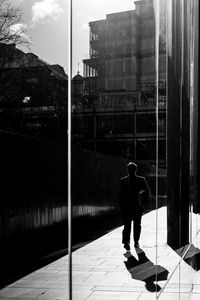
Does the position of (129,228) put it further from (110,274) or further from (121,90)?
(121,90)

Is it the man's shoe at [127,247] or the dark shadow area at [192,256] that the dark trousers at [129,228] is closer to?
the man's shoe at [127,247]

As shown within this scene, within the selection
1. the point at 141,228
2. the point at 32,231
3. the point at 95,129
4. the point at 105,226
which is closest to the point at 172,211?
the point at 141,228

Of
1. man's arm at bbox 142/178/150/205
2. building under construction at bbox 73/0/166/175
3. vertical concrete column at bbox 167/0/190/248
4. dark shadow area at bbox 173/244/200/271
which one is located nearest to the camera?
building under construction at bbox 73/0/166/175

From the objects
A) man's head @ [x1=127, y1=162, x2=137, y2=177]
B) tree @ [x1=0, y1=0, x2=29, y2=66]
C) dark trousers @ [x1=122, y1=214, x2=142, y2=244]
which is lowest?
dark trousers @ [x1=122, y1=214, x2=142, y2=244]

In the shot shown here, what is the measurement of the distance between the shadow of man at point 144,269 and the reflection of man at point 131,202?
88mm

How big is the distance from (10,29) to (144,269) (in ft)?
6.06

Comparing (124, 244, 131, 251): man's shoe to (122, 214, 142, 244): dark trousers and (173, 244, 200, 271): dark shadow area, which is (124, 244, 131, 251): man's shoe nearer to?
(122, 214, 142, 244): dark trousers

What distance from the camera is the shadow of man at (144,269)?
248 centimetres

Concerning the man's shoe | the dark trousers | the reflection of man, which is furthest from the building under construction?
the man's shoe

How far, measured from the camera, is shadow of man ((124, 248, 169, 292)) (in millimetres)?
2481

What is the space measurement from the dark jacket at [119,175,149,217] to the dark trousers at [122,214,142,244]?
1.1 inches

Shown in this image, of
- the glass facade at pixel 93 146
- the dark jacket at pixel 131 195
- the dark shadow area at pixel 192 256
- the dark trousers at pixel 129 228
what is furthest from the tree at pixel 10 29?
the dark shadow area at pixel 192 256

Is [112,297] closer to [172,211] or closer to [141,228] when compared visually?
[141,228]

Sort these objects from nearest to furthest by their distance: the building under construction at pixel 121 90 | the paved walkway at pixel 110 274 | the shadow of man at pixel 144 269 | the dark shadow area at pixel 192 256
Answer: the paved walkway at pixel 110 274 < the building under construction at pixel 121 90 < the shadow of man at pixel 144 269 < the dark shadow area at pixel 192 256
